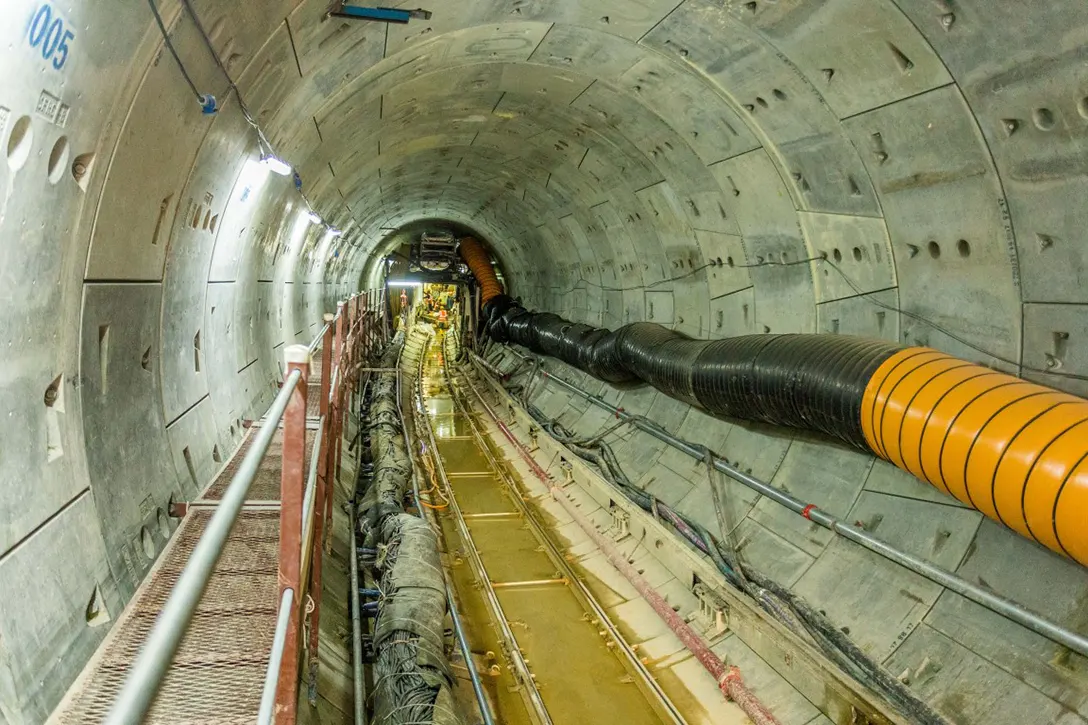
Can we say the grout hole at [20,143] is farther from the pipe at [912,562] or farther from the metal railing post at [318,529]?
the pipe at [912,562]

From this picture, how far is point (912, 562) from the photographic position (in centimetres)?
A: 448

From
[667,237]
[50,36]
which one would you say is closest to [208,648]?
[50,36]

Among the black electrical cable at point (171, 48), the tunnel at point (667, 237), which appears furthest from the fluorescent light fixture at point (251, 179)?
the black electrical cable at point (171, 48)

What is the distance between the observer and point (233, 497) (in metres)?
1.38

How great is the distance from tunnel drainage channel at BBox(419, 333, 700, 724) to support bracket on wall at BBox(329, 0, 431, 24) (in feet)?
16.2

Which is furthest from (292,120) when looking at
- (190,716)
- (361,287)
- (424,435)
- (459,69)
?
(361,287)

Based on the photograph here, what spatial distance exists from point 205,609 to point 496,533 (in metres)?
5.81

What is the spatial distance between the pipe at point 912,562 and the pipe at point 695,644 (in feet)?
4.40

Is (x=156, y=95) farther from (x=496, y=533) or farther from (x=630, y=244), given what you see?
(x=630, y=244)

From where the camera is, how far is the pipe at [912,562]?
3.54m

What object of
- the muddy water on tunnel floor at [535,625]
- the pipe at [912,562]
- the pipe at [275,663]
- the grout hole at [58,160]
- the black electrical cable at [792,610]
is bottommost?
the muddy water on tunnel floor at [535,625]

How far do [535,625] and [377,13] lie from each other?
5.19 meters

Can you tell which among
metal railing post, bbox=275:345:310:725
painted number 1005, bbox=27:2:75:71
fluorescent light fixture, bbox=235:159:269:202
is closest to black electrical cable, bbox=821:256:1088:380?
metal railing post, bbox=275:345:310:725

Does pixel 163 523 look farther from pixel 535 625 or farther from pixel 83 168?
pixel 535 625
